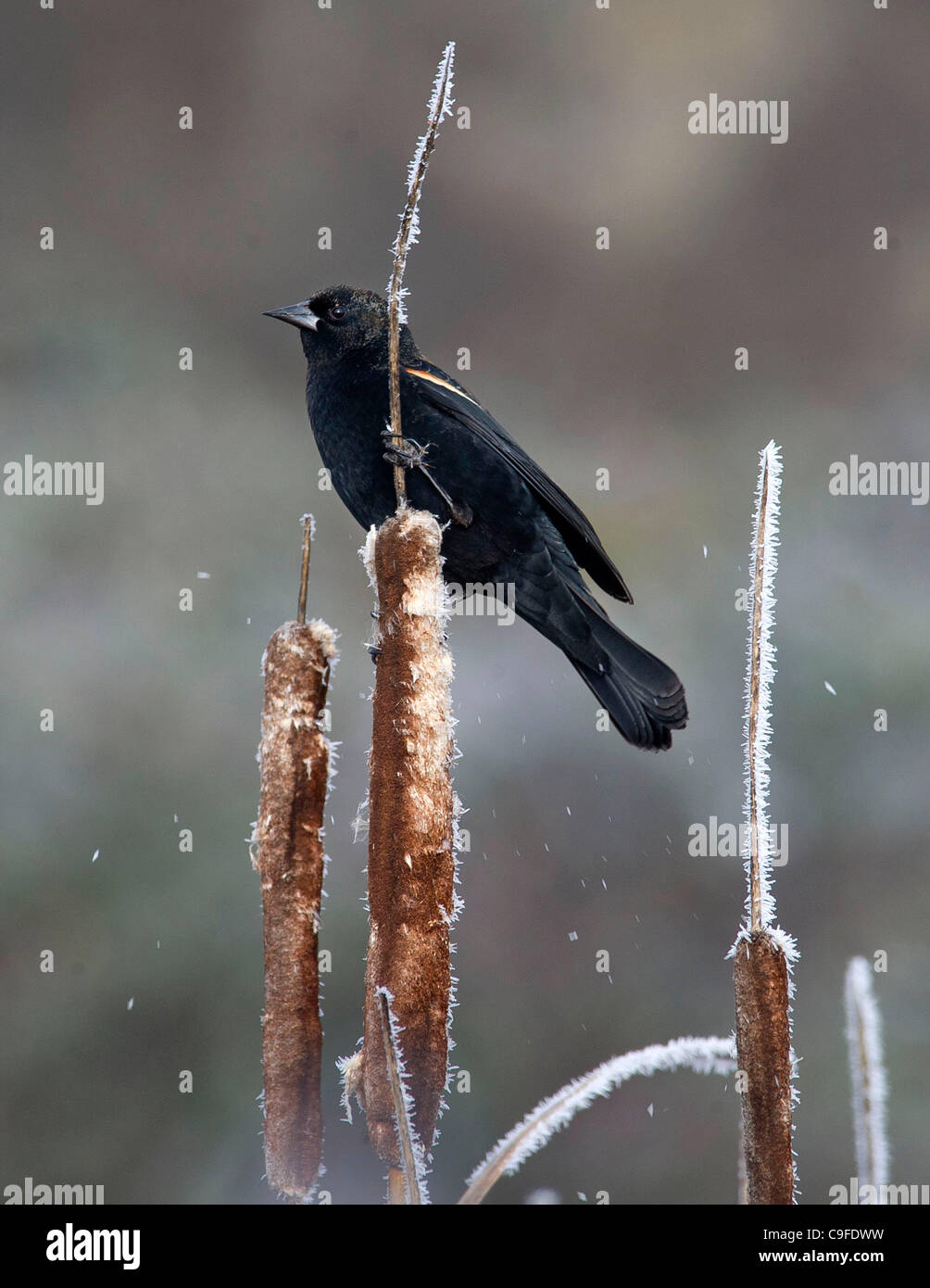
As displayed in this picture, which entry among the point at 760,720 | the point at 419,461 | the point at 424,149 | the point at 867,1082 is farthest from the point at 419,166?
the point at 419,461

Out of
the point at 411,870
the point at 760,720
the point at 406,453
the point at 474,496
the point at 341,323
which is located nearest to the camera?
the point at 760,720

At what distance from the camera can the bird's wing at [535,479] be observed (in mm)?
2844

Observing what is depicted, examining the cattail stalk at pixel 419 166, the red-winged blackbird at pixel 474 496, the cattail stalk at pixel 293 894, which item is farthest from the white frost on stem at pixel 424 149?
the red-winged blackbird at pixel 474 496

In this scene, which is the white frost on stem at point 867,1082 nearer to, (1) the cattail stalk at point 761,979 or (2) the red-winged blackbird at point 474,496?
(1) the cattail stalk at point 761,979

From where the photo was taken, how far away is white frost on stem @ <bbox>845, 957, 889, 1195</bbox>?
1141 mm

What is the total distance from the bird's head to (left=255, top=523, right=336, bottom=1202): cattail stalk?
165cm

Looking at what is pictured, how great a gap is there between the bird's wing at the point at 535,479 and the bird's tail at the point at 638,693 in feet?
0.48

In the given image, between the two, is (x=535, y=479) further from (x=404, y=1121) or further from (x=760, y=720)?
(x=404, y=1121)

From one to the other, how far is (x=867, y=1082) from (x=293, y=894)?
0.67m

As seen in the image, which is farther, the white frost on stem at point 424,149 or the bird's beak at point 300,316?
the bird's beak at point 300,316

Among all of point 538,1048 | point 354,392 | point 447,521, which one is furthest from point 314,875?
point 538,1048

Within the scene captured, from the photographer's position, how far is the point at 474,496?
283cm

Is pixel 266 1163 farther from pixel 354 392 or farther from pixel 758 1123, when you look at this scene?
pixel 354 392

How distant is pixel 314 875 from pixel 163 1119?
5.53 meters
